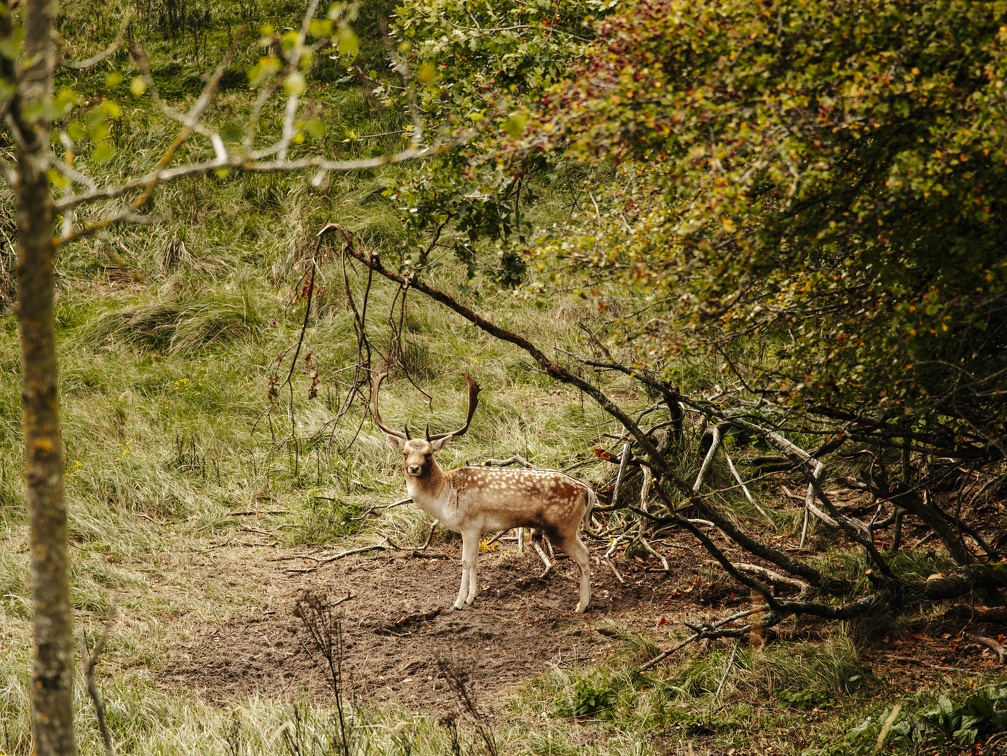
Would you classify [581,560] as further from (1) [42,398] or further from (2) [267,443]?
(1) [42,398]

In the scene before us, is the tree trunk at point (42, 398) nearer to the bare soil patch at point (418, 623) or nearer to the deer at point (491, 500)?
the bare soil patch at point (418, 623)

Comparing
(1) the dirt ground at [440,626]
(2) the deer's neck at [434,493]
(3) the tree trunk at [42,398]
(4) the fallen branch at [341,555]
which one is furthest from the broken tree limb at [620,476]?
(3) the tree trunk at [42,398]

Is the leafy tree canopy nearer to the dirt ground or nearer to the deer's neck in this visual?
the dirt ground

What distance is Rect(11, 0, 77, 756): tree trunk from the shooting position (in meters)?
2.47

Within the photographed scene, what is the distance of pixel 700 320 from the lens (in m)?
4.88

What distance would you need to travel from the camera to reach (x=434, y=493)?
783 centimetres

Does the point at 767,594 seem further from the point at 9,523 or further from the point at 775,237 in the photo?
the point at 9,523

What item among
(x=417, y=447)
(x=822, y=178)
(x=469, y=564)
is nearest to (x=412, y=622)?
→ (x=469, y=564)

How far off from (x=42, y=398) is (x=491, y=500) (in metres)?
5.27

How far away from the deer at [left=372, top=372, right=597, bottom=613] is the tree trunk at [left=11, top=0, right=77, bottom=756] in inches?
192

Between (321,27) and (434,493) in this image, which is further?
(434,493)

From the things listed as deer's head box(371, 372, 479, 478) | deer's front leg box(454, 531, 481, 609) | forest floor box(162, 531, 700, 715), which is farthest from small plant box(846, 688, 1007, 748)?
deer's head box(371, 372, 479, 478)

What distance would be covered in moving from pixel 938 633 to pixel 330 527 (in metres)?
5.09

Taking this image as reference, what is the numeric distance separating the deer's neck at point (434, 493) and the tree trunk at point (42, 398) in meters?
5.04
